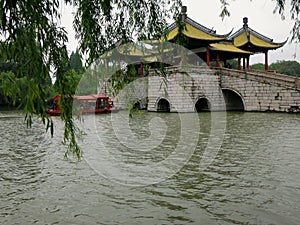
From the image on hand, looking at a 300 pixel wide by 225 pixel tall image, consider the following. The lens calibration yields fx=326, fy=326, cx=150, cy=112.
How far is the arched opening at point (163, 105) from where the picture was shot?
63.4ft

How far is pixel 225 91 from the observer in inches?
743

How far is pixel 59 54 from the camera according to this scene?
87.4 inches

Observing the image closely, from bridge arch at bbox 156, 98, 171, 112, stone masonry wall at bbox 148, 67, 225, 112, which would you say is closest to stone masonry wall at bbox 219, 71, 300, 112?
stone masonry wall at bbox 148, 67, 225, 112

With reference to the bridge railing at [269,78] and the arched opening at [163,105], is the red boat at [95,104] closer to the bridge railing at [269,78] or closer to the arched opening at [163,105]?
the arched opening at [163,105]

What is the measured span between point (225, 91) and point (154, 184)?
15.4 meters

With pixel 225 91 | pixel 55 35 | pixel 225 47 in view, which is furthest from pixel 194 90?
pixel 55 35

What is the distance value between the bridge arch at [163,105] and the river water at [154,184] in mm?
11802

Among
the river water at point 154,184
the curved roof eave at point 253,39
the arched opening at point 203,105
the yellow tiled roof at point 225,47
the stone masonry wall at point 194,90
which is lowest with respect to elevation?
the river water at point 154,184

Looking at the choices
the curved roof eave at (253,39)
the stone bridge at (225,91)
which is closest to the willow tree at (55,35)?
the stone bridge at (225,91)

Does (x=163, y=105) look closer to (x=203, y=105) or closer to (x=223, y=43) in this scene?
(x=203, y=105)

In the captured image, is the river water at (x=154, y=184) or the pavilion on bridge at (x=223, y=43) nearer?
the river water at (x=154, y=184)

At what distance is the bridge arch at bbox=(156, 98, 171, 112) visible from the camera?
63.1ft

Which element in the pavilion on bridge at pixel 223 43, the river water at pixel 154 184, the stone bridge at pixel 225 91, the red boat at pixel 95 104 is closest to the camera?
the river water at pixel 154 184

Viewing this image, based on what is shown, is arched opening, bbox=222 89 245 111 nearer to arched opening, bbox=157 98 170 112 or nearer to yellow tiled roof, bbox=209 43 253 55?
yellow tiled roof, bbox=209 43 253 55
